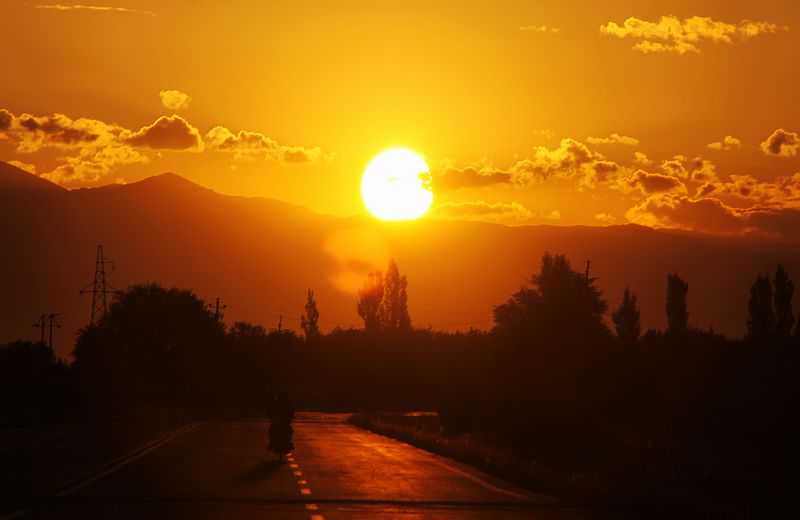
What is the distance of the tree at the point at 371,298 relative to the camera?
542 feet

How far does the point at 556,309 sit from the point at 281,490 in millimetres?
88533

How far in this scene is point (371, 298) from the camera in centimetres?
16662

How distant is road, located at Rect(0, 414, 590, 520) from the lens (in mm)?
19406

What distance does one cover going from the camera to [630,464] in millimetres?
35531

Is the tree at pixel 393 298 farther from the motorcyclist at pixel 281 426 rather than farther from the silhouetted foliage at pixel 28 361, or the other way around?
the motorcyclist at pixel 281 426

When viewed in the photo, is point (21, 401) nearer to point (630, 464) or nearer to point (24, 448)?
point (24, 448)

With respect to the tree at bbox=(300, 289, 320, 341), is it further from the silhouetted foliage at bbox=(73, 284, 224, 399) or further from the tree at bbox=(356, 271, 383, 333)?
the silhouetted foliage at bbox=(73, 284, 224, 399)

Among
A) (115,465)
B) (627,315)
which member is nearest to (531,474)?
(115,465)

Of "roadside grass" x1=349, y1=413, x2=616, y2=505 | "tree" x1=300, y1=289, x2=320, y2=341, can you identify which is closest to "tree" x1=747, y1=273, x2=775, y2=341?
"tree" x1=300, y1=289, x2=320, y2=341

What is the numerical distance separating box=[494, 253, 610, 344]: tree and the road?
240ft

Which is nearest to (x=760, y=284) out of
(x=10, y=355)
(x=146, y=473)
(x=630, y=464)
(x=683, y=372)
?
(x=683, y=372)

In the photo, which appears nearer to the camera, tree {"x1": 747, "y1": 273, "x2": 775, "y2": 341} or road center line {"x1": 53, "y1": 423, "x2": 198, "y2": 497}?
road center line {"x1": 53, "y1": 423, "x2": 198, "y2": 497}

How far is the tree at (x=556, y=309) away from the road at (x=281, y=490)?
7321 cm

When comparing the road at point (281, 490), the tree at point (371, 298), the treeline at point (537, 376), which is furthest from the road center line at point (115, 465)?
the tree at point (371, 298)
